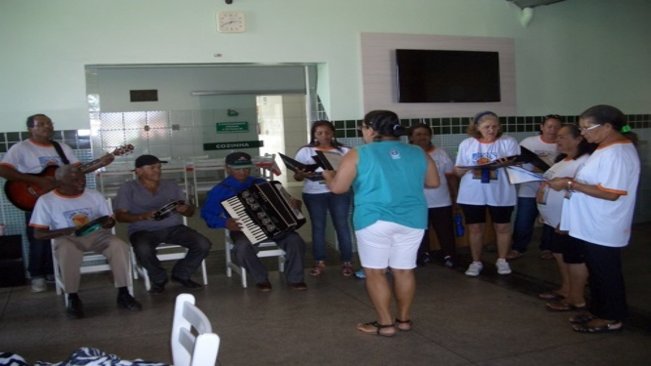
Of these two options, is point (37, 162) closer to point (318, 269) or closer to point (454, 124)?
point (318, 269)

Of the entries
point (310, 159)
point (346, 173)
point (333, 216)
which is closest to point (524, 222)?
point (333, 216)

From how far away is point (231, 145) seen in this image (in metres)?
10.3

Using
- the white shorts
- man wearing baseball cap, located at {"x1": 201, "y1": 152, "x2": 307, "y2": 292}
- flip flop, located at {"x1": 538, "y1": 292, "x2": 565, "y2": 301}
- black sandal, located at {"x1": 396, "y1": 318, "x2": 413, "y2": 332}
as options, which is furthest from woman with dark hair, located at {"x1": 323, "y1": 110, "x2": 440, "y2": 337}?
man wearing baseball cap, located at {"x1": 201, "y1": 152, "x2": 307, "y2": 292}

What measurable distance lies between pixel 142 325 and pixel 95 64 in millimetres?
2513

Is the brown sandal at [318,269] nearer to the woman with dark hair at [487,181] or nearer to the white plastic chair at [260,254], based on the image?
the white plastic chair at [260,254]

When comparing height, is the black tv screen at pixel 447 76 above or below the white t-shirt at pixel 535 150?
above

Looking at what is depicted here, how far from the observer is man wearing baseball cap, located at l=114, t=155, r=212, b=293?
4.64 m

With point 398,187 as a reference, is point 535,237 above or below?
below

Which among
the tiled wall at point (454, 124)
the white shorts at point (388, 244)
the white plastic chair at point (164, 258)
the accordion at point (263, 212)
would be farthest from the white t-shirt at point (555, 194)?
the white plastic chair at point (164, 258)

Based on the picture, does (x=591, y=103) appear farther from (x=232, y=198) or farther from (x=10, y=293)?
(x=10, y=293)

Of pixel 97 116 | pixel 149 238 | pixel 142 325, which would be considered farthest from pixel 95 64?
pixel 142 325

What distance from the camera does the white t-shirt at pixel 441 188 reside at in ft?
17.3

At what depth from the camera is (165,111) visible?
992 cm

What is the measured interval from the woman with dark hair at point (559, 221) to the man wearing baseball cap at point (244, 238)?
1.88 m
